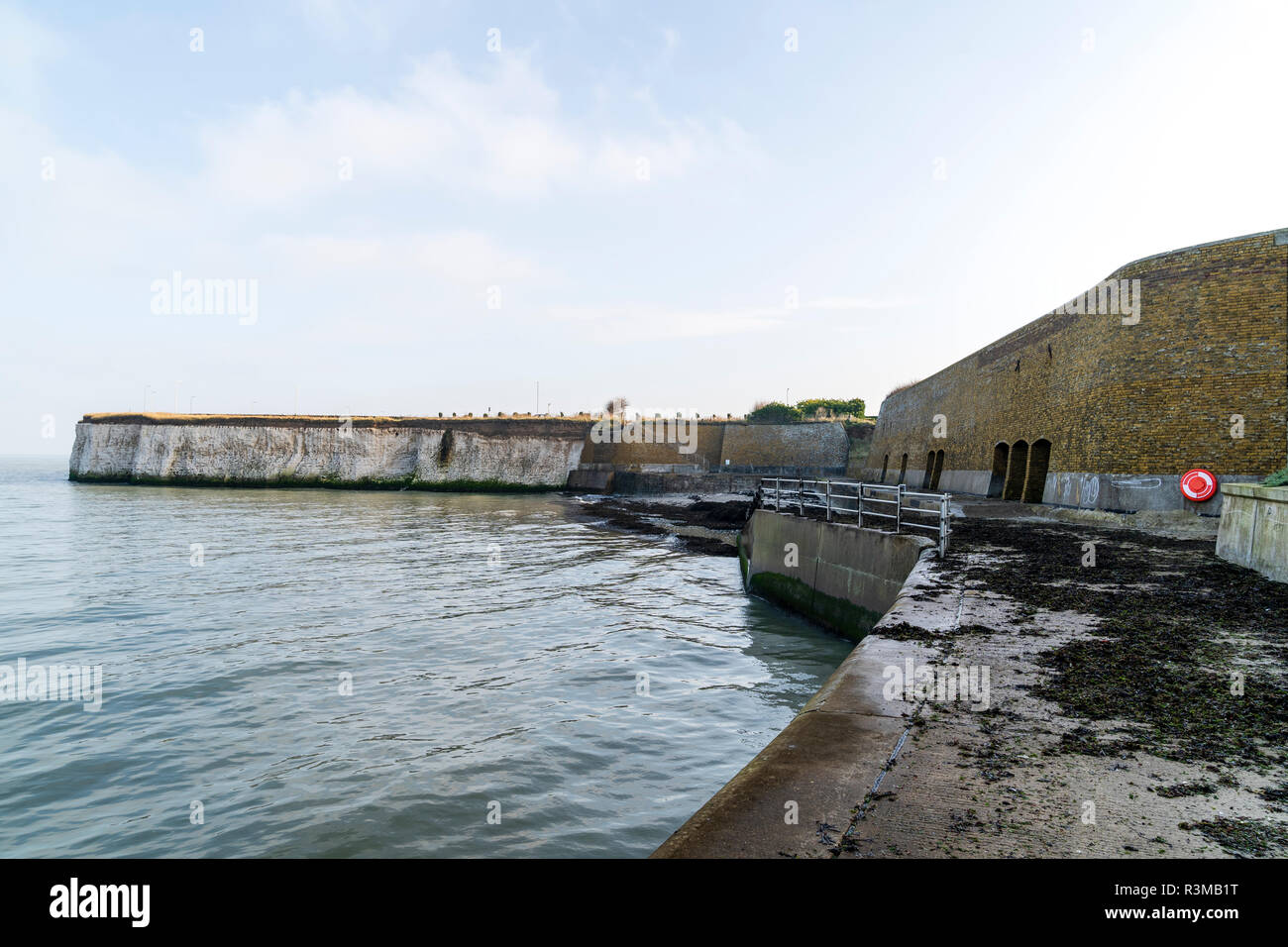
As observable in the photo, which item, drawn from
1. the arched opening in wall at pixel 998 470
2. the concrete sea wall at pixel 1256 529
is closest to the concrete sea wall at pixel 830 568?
the concrete sea wall at pixel 1256 529

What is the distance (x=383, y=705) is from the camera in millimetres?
8523

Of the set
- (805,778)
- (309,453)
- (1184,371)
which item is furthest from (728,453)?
(805,778)

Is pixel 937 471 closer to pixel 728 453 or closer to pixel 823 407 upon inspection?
pixel 728 453

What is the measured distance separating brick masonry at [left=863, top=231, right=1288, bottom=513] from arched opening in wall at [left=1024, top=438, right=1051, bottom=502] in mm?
892

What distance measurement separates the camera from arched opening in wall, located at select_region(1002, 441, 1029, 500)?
24.1 meters

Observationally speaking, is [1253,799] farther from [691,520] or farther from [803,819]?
[691,520]

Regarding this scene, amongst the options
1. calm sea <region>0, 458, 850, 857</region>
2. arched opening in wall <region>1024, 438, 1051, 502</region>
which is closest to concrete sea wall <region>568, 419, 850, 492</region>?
arched opening in wall <region>1024, 438, 1051, 502</region>

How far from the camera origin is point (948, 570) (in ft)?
33.1

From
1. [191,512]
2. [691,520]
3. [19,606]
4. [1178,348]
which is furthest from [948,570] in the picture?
[191,512]

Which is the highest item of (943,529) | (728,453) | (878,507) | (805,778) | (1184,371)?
(1184,371)

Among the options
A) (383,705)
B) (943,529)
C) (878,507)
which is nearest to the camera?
(383,705)

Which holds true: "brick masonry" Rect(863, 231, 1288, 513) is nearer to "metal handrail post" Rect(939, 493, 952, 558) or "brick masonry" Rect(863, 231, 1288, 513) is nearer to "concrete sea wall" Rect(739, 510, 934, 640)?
"concrete sea wall" Rect(739, 510, 934, 640)

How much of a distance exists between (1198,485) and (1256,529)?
6.62m
